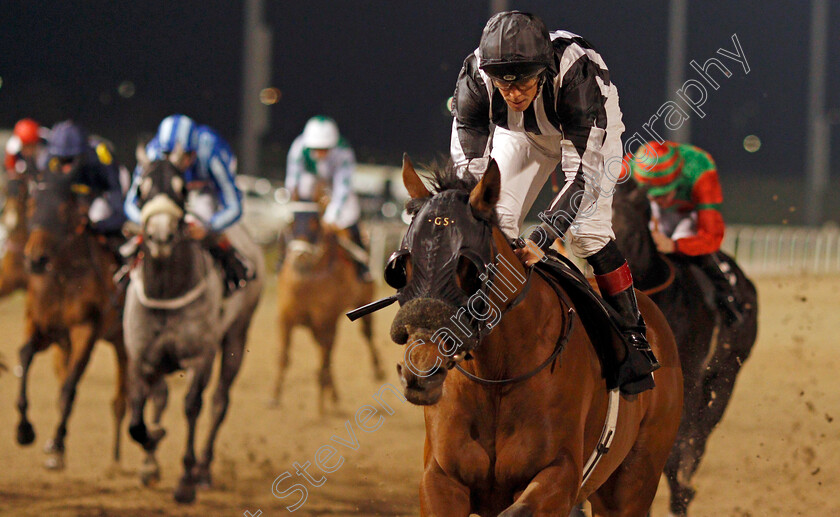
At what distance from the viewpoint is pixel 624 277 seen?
9.94 ft

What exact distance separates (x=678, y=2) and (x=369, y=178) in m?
10.5

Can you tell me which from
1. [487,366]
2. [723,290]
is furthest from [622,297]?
[723,290]

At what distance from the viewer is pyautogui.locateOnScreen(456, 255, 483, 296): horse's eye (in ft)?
7.36

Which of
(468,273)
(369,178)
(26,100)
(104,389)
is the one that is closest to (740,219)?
(369,178)

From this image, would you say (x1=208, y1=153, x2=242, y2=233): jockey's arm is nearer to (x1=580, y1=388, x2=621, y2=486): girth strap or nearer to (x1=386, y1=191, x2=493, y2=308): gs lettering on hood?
(x1=580, y1=388, x2=621, y2=486): girth strap

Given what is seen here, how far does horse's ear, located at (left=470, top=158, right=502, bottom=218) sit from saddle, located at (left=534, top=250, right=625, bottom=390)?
0.54 meters

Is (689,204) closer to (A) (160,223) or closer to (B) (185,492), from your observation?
(A) (160,223)

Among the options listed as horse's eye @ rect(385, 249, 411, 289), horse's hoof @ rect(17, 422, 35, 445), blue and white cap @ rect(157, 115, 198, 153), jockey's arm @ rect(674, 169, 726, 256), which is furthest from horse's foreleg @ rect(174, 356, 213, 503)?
horse's eye @ rect(385, 249, 411, 289)

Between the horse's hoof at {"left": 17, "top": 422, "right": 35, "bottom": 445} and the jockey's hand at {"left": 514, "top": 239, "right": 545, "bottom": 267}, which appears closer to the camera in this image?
the jockey's hand at {"left": 514, "top": 239, "right": 545, "bottom": 267}

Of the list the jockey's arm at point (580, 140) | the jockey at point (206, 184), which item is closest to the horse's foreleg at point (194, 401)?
the jockey at point (206, 184)

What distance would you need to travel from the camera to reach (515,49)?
2594mm

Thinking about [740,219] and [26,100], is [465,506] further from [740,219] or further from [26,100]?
[740,219]

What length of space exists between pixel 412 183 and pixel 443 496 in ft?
2.73

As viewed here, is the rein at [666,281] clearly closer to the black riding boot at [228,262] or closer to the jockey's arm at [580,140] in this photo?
the jockey's arm at [580,140]
